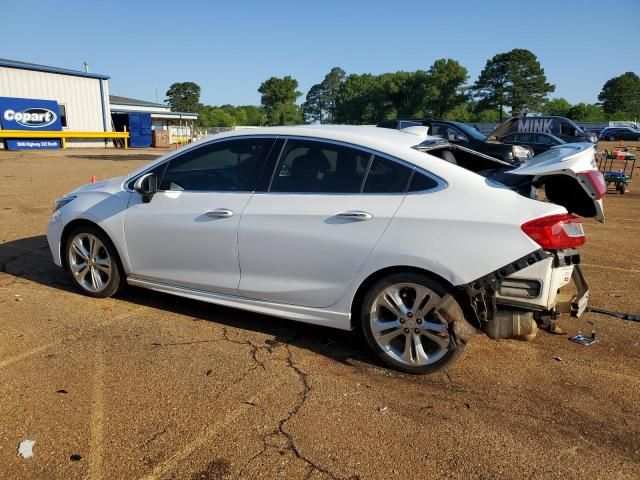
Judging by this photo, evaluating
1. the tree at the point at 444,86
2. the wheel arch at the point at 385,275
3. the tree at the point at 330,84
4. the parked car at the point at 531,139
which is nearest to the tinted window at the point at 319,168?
the wheel arch at the point at 385,275

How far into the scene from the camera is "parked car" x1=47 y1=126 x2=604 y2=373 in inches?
125

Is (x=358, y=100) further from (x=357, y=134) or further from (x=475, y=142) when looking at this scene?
(x=357, y=134)

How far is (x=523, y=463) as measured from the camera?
2602mm

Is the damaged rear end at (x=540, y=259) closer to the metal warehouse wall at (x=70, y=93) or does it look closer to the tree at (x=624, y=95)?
the metal warehouse wall at (x=70, y=93)

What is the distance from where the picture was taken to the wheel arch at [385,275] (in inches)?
130

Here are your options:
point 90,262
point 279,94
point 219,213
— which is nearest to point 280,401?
point 219,213

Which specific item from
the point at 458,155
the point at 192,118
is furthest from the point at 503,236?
the point at 192,118

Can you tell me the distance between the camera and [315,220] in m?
3.61

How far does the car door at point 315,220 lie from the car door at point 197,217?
0.17 metres

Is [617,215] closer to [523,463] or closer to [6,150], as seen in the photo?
[523,463]

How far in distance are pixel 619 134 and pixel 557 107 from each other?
5749 centimetres

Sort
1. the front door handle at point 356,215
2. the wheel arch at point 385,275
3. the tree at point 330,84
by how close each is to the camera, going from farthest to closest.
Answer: the tree at point 330,84 < the front door handle at point 356,215 < the wheel arch at point 385,275

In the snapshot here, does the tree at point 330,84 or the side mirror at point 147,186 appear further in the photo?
the tree at point 330,84

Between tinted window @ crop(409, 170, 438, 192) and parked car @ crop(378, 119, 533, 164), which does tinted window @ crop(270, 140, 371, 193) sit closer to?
tinted window @ crop(409, 170, 438, 192)
